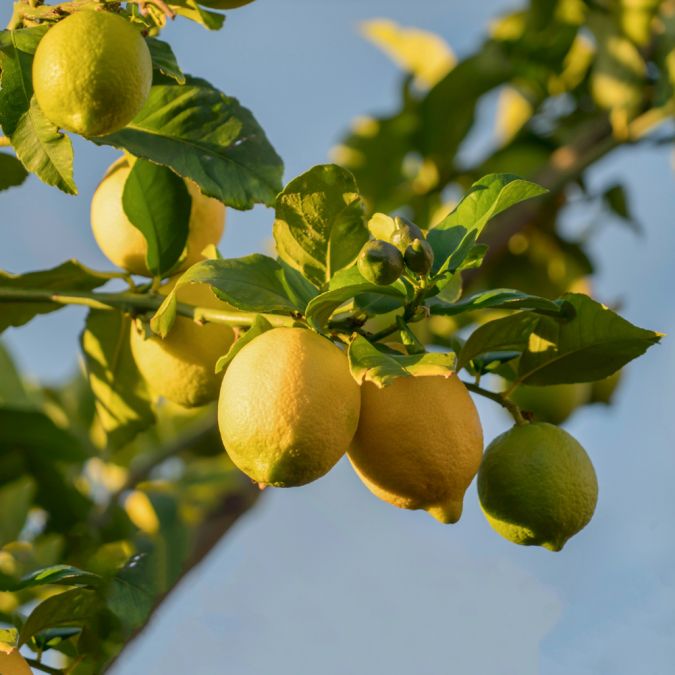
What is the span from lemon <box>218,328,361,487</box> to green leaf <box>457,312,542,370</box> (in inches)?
6.0

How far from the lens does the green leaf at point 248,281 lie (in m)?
0.86

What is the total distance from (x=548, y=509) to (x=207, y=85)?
1.73 ft

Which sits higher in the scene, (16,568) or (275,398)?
(275,398)

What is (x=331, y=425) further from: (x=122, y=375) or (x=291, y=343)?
(x=122, y=375)

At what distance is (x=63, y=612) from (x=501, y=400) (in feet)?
1.46

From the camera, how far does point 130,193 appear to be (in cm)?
105

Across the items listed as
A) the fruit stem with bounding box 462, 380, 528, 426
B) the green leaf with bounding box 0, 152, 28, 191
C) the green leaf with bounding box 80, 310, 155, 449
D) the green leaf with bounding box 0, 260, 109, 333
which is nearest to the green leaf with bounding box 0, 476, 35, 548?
the green leaf with bounding box 80, 310, 155, 449

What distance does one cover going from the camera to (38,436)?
131 cm

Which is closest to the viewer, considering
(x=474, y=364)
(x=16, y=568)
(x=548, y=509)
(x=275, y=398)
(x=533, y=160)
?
(x=275, y=398)

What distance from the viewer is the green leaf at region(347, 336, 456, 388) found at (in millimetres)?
804

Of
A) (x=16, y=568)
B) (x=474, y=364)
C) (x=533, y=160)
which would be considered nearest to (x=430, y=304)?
(x=474, y=364)

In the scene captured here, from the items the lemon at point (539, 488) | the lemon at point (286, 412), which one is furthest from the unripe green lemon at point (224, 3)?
the lemon at point (539, 488)

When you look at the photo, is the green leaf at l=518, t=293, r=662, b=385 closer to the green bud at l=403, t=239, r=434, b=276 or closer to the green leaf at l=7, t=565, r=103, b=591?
the green bud at l=403, t=239, r=434, b=276

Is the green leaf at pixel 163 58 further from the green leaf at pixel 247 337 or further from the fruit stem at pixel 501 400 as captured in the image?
the fruit stem at pixel 501 400
